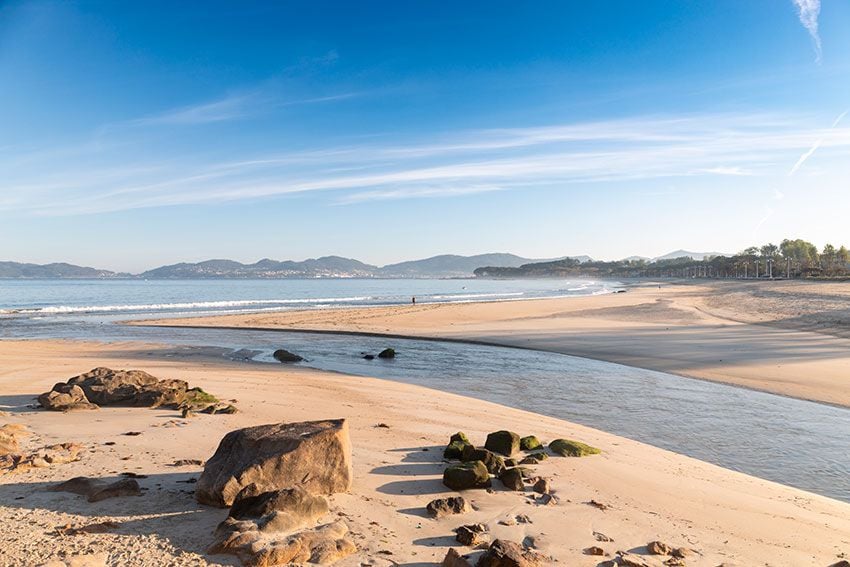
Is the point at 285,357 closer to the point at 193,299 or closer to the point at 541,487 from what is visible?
the point at 541,487

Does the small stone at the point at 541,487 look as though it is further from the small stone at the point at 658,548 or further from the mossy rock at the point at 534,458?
the small stone at the point at 658,548

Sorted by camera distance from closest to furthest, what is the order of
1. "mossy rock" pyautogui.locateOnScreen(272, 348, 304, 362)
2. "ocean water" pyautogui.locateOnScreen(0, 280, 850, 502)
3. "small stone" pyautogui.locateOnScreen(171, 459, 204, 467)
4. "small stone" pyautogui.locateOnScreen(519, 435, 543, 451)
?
"small stone" pyautogui.locateOnScreen(171, 459, 204, 467) → "small stone" pyautogui.locateOnScreen(519, 435, 543, 451) → "ocean water" pyautogui.locateOnScreen(0, 280, 850, 502) → "mossy rock" pyautogui.locateOnScreen(272, 348, 304, 362)

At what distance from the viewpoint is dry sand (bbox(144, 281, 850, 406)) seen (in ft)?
58.9

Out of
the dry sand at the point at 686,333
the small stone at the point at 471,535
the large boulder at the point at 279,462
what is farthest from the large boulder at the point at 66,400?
the dry sand at the point at 686,333

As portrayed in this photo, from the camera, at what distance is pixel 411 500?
21.5 ft

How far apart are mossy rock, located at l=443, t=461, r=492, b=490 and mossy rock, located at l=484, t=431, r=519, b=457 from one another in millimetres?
1396

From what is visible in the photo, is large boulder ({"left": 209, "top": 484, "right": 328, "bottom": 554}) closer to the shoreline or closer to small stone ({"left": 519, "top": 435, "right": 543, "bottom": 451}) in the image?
small stone ({"left": 519, "top": 435, "right": 543, "bottom": 451})

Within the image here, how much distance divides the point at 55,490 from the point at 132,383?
584cm

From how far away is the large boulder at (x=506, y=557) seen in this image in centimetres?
478

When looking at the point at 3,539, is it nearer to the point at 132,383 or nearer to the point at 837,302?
the point at 132,383

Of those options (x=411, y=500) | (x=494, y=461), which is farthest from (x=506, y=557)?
(x=494, y=461)

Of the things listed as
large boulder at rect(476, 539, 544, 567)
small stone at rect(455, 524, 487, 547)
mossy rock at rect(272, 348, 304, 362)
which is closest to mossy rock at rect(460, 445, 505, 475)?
small stone at rect(455, 524, 487, 547)

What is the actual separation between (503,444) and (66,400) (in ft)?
27.6

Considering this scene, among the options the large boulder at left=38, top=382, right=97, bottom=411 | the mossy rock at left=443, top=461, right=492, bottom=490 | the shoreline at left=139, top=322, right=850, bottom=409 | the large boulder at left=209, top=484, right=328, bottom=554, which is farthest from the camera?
the shoreline at left=139, top=322, right=850, bottom=409
